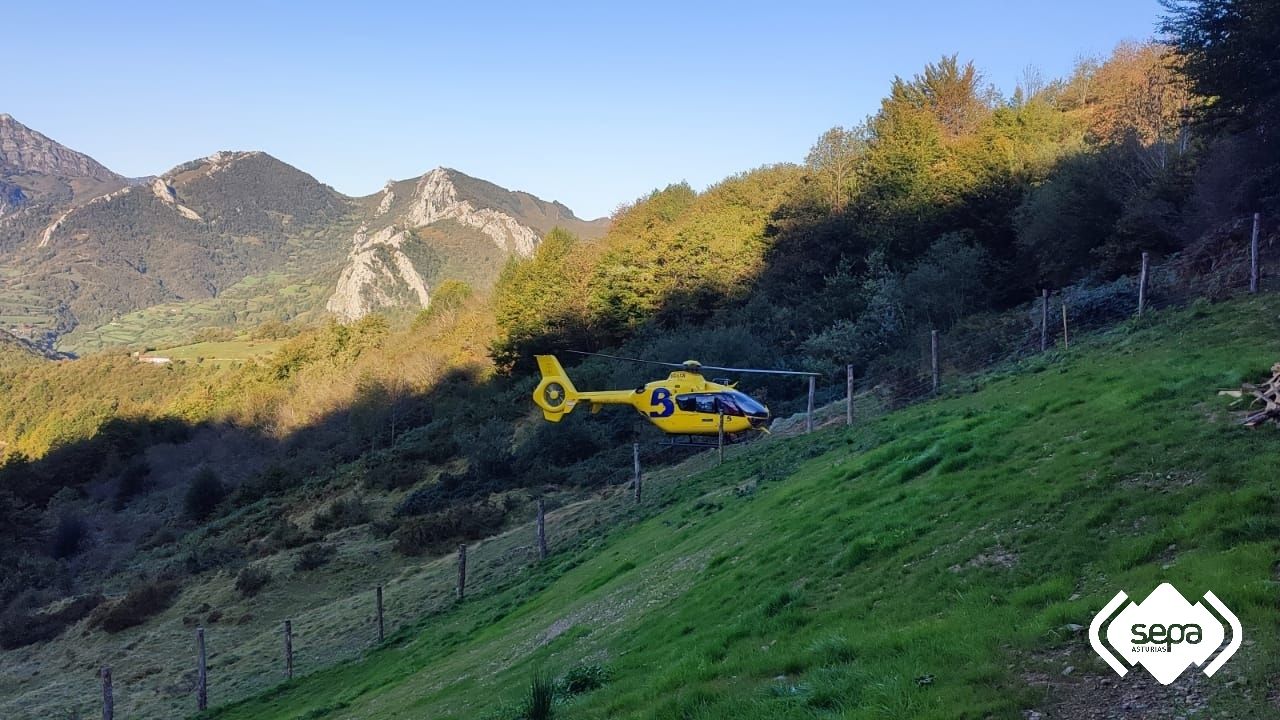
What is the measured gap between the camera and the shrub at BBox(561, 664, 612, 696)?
8656mm


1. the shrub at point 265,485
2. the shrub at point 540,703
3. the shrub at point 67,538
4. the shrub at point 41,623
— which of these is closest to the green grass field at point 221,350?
the shrub at point 67,538

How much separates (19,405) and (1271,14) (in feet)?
431

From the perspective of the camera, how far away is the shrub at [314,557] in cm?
3047

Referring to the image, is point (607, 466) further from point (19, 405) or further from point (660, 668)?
point (19, 405)

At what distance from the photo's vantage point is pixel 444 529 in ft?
102

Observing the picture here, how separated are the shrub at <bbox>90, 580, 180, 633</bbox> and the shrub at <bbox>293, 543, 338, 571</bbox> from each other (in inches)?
184

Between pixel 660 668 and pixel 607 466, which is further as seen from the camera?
pixel 607 466

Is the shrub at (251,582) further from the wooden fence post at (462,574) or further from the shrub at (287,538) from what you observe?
the wooden fence post at (462,574)

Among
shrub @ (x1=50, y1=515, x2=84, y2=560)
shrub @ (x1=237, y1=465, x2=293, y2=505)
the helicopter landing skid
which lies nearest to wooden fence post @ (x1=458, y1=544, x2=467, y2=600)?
the helicopter landing skid

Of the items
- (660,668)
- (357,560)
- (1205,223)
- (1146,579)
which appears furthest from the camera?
(357,560)

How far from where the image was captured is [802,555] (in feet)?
34.0

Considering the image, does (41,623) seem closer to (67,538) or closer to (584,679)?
(67,538)

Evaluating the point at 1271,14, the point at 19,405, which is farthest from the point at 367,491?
the point at 19,405

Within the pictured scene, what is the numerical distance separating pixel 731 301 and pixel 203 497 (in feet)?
116
